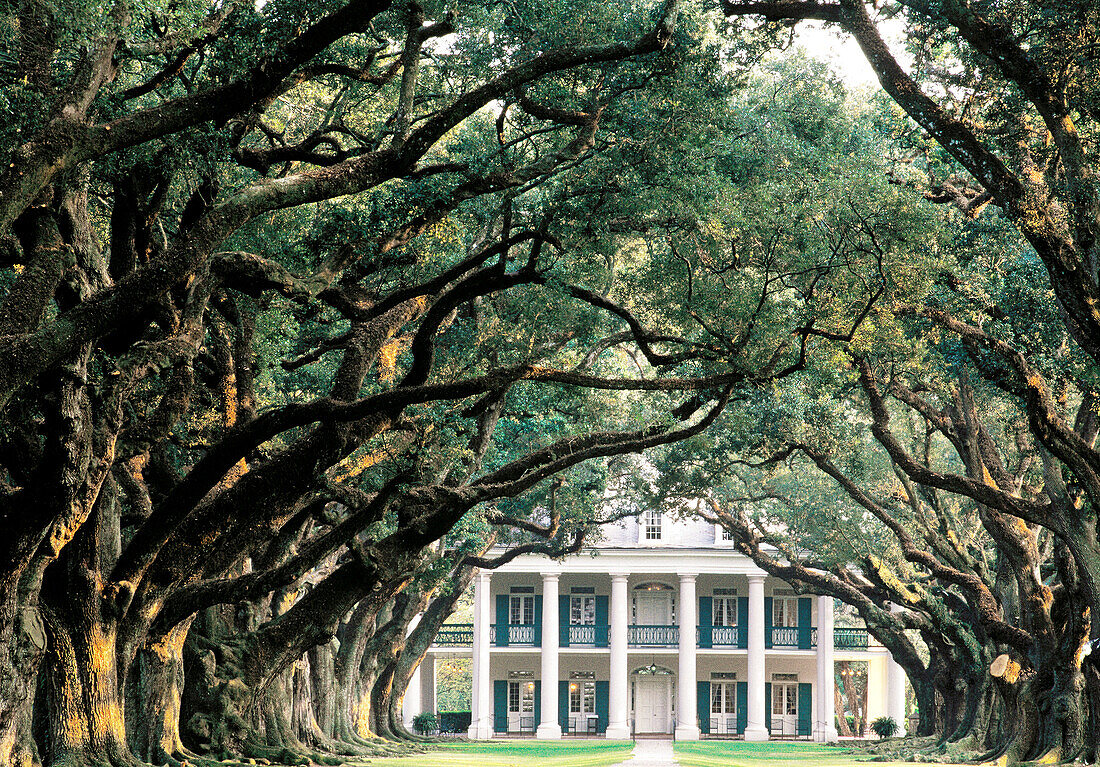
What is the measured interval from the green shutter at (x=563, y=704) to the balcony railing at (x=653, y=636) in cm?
345

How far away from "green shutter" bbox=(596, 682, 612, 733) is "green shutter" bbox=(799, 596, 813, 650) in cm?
833

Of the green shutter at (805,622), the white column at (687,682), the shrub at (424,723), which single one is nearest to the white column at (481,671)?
the shrub at (424,723)

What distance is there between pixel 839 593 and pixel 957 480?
1834 centimetres

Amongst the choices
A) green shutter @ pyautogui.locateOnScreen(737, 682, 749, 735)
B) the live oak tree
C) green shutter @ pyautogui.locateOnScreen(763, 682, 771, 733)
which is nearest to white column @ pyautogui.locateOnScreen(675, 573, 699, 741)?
green shutter @ pyautogui.locateOnScreen(737, 682, 749, 735)

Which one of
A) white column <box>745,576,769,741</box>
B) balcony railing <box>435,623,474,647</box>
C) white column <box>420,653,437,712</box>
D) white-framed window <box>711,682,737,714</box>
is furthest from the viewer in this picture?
white column <box>420,653,437,712</box>

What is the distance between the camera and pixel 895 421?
2791 cm

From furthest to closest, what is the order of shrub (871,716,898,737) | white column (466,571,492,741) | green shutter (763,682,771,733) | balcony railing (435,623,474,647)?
balcony railing (435,623,474,647), green shutter (763,682,771,733), white column (466,571,492,741), shrub (871,716,898,737)

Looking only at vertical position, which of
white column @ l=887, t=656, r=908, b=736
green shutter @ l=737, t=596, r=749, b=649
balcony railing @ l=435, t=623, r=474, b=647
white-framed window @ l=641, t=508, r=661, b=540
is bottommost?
white column @ l=887, t=656, r=908, b=736

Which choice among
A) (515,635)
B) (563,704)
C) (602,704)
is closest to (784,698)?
(602,704)

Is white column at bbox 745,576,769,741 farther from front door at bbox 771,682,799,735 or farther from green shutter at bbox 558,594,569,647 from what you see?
green shutter at bbox 558,594,569,647

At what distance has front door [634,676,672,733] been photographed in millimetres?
51875

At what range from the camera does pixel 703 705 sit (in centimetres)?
5138

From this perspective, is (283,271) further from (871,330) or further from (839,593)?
(839,593)

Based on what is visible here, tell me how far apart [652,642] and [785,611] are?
5926mm
